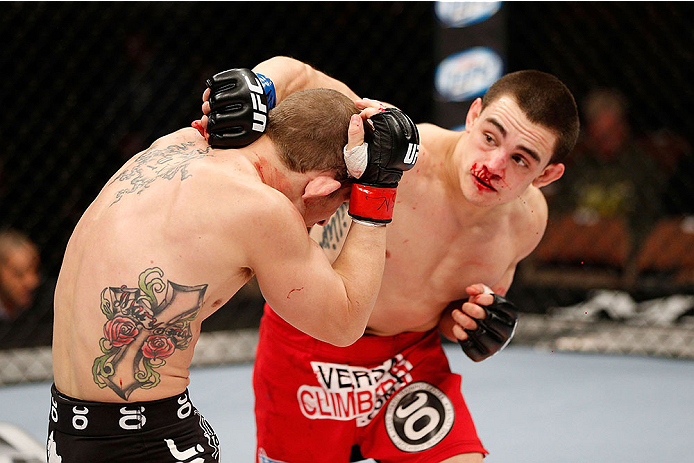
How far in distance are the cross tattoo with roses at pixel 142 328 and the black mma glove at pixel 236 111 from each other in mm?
243

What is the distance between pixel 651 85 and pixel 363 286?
11.9ft

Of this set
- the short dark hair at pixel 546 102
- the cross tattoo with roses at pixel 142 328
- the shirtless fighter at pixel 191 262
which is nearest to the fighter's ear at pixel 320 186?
the shirtless fighter at pixel 191 262

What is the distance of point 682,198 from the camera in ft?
12.5

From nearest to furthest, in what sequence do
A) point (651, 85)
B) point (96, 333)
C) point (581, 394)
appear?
1. point (96, 333)
2. point (581, 394)
3. point (651, 85)

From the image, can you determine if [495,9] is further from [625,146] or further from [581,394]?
[581,394]

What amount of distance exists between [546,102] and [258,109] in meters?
0.65

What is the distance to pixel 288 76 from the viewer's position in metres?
1.57

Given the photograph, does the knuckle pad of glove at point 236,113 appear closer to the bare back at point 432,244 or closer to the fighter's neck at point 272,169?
the fighter's neck at point 272,169

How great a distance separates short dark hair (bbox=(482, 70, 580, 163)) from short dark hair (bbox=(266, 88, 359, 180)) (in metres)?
0.49

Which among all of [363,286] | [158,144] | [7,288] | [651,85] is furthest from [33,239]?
[651,85]

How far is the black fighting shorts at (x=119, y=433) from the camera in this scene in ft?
3.80

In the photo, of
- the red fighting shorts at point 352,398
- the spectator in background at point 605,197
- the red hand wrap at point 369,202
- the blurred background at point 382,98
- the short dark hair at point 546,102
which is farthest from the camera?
the spectator in background at point 605,197

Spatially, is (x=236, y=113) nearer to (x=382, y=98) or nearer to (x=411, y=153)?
(x=411, y=153)

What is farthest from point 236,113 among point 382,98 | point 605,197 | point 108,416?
point 382,98
